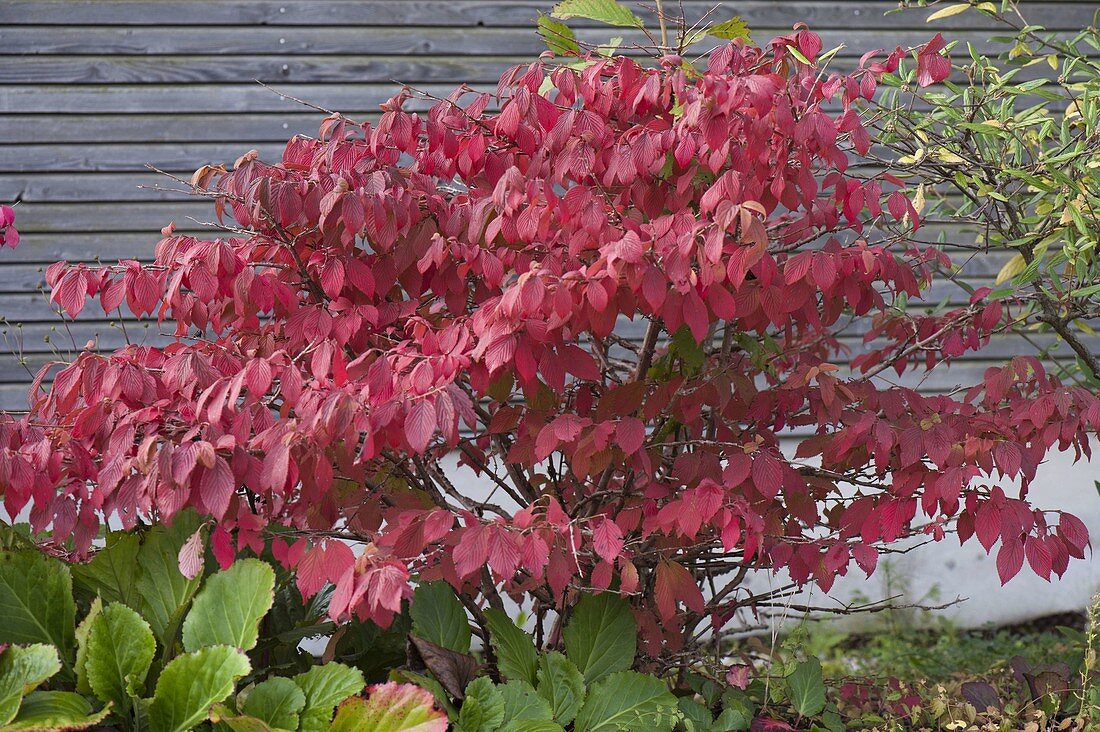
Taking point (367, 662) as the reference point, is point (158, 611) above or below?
above

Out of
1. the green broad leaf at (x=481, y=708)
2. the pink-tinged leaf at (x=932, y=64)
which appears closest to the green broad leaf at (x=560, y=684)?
the green broad leaf at (x=481, y=708)

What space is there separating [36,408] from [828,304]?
162cm

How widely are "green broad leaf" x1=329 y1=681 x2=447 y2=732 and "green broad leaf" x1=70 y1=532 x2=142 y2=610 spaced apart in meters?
0.62

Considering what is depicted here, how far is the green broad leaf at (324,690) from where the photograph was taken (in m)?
1.89

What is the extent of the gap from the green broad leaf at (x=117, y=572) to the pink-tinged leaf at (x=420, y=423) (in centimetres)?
97

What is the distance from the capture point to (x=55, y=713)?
178cm

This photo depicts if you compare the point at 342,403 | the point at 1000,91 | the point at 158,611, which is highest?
the point at 1000,91

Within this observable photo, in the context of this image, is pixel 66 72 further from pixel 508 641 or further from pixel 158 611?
pixel 508 641

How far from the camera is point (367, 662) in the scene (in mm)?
2363

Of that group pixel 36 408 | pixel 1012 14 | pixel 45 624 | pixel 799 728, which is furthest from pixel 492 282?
pixel 1012 14

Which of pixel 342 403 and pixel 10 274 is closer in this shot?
pixel 342 403

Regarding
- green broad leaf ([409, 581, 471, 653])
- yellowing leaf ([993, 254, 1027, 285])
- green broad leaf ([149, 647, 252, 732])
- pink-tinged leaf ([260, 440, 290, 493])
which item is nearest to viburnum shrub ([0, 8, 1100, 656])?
pink-tinged leaf ([260, 440, 290, 493])

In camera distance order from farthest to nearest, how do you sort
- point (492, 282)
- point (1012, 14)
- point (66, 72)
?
point (1012, 14)
point (66, 72)
point (492, 282)

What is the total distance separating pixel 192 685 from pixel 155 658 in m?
0.31
